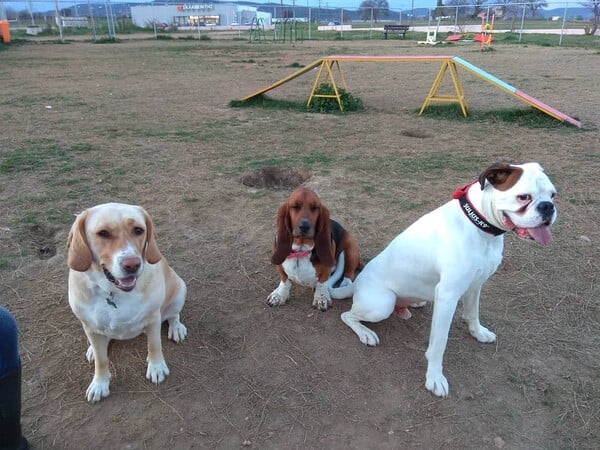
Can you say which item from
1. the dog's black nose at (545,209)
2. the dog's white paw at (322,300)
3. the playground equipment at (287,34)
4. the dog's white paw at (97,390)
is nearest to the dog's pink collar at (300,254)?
the dog's white paw at (322,300)

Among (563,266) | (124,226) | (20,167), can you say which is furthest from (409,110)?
(124,226)

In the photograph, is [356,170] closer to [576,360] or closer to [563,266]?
[563,266]

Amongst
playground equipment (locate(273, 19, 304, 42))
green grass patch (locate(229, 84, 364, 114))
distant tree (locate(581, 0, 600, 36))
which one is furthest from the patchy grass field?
distant tree (locate(581, 0, 600, 36))

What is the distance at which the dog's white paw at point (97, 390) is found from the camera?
9.04ft

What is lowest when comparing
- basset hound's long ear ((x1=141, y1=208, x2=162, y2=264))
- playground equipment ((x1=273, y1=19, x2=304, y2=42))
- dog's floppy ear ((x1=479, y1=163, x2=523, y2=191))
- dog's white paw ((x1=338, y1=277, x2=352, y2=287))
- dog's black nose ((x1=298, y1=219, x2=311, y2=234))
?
dog's white paw ((x1=338, y1=277, x2=352, y2=287))

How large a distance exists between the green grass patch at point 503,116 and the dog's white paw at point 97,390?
8.61 meters

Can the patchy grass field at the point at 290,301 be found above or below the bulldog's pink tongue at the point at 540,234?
below

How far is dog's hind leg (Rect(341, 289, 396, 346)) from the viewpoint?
10.4 ft

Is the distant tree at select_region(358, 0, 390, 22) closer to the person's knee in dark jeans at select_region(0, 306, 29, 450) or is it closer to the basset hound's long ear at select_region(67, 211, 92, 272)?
the basset hound's long ear at select_region(67, 211, 92, 272)

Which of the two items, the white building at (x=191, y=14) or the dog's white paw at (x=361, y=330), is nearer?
the dog's white paw at (x=361, y=330)

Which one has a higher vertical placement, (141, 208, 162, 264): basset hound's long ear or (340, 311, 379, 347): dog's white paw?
(141, 208, 162, 264): basset hound's long ear

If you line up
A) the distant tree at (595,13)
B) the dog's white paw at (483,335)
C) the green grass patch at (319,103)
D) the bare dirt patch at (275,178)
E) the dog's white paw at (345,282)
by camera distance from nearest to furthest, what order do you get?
1. the dog's white paw at (483,335)
2. the dog's white paw at (345,282)
3. the bare dirt patch at (275,178)
4. the green grass patch at (319,103)
5. the distant tree at (595,13)

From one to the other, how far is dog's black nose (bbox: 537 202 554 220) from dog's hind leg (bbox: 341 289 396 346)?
44.6 inches

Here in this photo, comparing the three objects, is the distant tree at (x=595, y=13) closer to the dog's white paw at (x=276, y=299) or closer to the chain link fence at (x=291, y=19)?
the chain link fence at (x=291, y=19)
